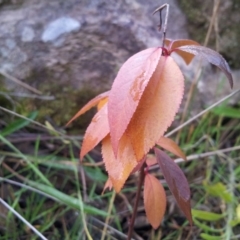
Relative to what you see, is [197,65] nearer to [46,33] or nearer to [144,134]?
[46,33]

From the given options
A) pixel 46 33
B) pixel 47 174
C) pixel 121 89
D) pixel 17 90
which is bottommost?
pixel 47 174

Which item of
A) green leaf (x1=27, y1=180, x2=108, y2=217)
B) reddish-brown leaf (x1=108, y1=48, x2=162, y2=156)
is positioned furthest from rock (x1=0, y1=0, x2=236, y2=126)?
reddish-brown leaf (x1=108, y1=48, x2=162, y2=156)

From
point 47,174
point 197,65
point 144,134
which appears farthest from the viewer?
point 197,65

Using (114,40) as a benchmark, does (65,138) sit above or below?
below

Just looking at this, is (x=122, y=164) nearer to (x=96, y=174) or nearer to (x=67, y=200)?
(x=67, y=200)

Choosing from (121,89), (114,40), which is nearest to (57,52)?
(114,40)

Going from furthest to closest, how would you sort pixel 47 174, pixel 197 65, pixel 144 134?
pixel 197 65, pixel 47 174, pixel 144 134

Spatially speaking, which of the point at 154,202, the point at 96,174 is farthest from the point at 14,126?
the point at 154,202
